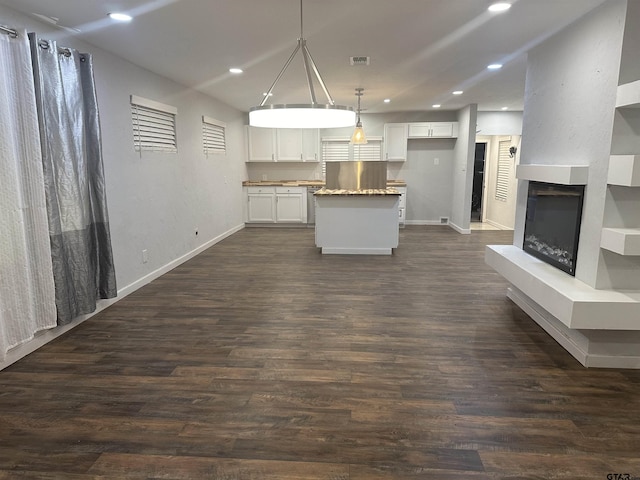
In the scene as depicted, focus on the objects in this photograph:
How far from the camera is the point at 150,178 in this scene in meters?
4.57

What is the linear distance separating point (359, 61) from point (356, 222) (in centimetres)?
242

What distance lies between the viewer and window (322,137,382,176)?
8.52m

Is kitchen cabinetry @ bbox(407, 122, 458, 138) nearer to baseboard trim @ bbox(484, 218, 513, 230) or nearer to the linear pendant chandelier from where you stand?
baseboard trim @ bbox(484, 218, 513, 230)

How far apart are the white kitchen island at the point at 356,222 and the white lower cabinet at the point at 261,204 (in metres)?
2.50

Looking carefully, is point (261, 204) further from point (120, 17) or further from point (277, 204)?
point (120, 17)

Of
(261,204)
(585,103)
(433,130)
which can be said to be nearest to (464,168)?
(433,130)

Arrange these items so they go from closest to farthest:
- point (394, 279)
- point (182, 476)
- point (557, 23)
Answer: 1. point (182, 476)
2. point (557, 23)
3. point (394, 279)

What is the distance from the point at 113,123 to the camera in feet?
12.7

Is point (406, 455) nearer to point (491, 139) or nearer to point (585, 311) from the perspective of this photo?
point (585, 311)

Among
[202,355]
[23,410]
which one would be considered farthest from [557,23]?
[23,410]

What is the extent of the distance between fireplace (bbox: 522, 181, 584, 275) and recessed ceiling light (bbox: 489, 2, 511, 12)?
134 cm

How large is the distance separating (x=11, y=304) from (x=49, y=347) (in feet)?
1.61

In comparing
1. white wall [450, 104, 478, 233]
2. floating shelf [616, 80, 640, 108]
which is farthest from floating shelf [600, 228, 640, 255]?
white wall [450, 104, 478, 233]

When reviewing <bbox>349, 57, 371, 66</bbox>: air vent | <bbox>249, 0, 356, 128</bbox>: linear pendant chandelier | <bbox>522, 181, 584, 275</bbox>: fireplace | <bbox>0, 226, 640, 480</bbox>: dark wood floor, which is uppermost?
<bbox>349, 57, 371, 66</bbox>: air vent
